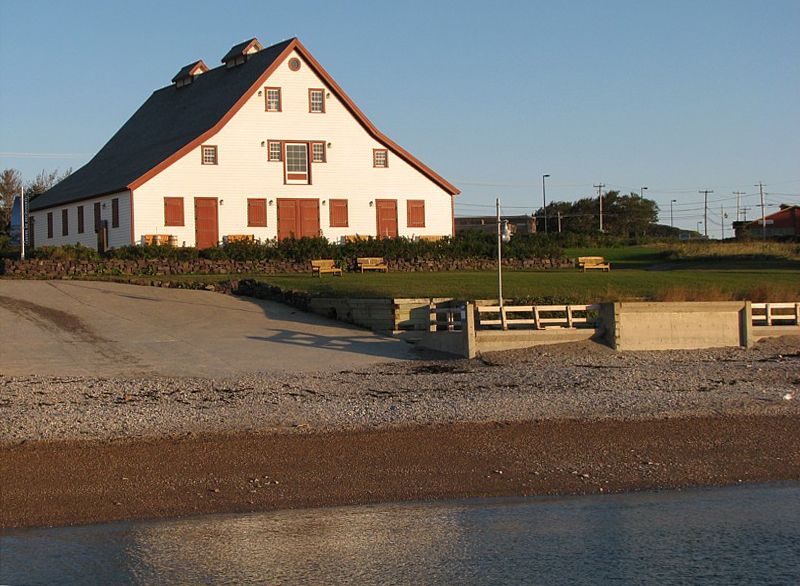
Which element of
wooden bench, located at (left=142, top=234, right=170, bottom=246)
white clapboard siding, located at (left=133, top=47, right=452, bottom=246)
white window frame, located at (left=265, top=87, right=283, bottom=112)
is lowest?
wooden bench, located at (left=142, top=234, right=170, bottom=246)

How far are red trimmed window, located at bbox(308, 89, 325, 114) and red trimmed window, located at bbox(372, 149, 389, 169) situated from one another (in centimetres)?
376

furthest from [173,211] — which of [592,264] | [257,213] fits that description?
[592,264]

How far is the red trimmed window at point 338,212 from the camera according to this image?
5328 cm

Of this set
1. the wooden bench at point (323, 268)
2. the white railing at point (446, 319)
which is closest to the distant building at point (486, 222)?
the wooden bench at point (323, 268)

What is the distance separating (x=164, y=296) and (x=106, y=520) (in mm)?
24791

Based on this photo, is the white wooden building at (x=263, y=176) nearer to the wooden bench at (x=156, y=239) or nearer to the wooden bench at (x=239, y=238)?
the wooden bench at (x=156, y=239)

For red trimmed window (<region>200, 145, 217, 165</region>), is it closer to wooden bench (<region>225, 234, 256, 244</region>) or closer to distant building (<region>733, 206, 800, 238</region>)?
wooden bench (<region>225, 234, 256, 244</region>)

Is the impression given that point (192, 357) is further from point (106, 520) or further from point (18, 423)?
point (106, 520)

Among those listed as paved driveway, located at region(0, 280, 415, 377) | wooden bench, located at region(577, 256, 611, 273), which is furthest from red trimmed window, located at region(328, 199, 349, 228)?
paved driveway, located at region(0, 280, 415, 377)

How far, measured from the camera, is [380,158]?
54562mm

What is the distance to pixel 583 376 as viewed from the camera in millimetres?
18141

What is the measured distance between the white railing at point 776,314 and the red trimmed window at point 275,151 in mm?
32697

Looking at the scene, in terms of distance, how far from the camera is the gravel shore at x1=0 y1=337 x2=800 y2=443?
13133mm

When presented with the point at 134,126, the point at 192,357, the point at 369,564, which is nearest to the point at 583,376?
the point at 192,357
